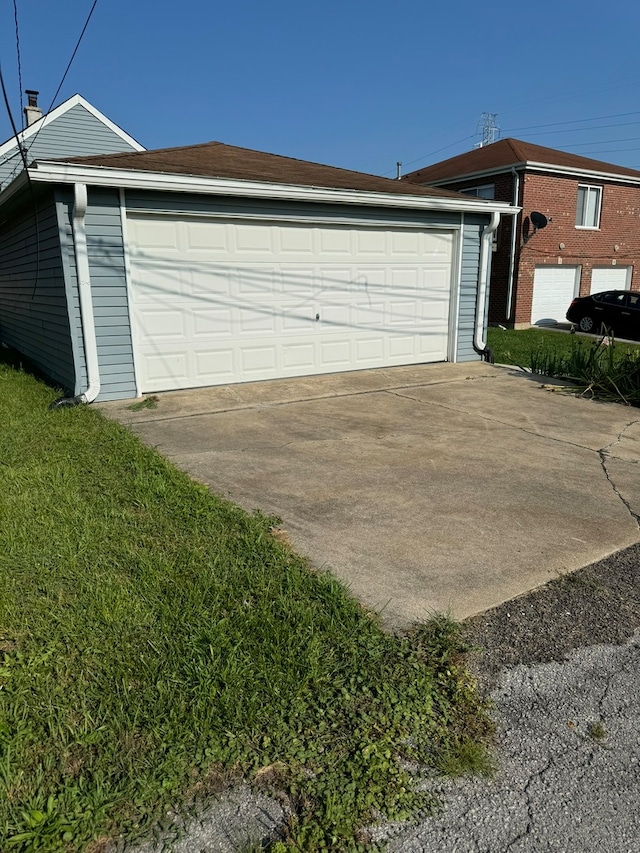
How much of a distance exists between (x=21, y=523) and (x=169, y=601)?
1402mm

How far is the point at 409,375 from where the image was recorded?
374 inches

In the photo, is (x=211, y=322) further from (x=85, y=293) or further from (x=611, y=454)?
(x=611, y=454)

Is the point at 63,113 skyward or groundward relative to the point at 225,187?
skyward

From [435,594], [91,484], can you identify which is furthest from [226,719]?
[91,484]

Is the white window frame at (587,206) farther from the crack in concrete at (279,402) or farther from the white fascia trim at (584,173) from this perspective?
the crack in concrete at (279,402)

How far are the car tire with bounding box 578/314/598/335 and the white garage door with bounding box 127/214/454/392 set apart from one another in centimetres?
997

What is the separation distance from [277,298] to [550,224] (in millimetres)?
14053

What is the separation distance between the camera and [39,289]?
902cm

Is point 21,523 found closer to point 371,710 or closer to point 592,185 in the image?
point 371,710

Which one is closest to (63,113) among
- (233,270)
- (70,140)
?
(70,140)

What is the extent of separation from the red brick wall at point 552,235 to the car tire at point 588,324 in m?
1.63

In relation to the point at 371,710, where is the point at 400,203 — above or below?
above

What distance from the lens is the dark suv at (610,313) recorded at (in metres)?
17.5

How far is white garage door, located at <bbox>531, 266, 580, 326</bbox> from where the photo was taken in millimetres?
20031
